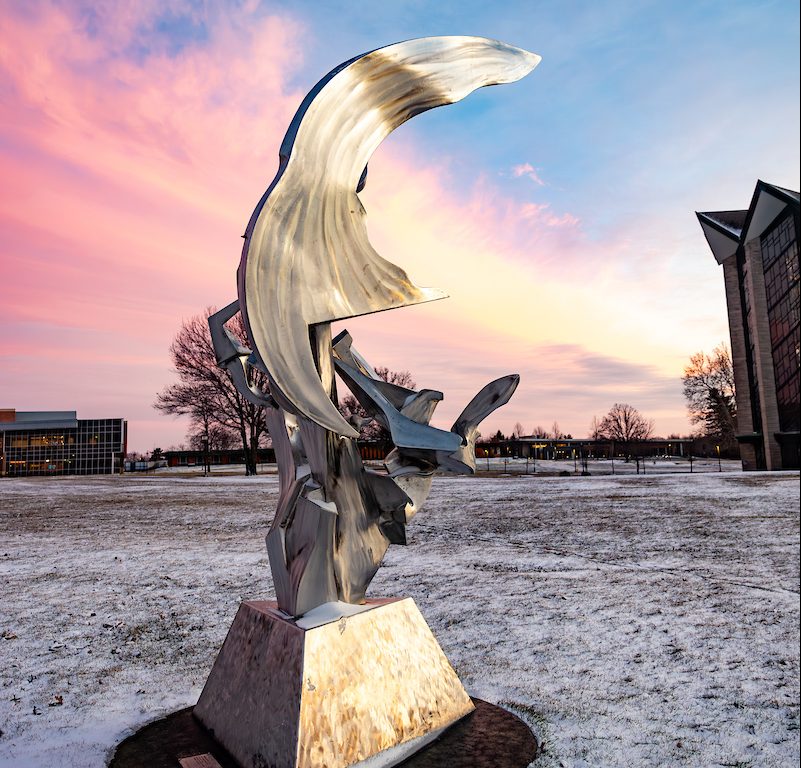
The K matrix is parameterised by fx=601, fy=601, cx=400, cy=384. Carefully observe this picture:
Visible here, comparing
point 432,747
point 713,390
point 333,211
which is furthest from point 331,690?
point 713,390

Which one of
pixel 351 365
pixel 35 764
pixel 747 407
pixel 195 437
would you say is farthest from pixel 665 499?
pixel 195 437

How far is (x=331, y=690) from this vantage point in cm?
321

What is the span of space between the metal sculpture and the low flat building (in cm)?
7320

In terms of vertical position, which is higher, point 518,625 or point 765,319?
point 765,319

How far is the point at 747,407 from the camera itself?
34.7 meters

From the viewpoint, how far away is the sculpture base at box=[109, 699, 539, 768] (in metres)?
3.32

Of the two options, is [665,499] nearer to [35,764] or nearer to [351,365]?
[351,365]

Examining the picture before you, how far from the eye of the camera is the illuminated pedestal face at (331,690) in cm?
311

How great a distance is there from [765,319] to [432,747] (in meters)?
35.6

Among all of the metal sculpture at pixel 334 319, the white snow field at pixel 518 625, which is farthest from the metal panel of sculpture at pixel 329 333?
the white snow field at pixel 518 625

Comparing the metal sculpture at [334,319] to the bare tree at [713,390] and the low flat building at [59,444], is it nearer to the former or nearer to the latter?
the bare tree at [713,390]

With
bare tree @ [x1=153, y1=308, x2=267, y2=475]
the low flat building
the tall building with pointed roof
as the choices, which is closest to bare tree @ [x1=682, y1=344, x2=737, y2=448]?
the tall building with pointed roof

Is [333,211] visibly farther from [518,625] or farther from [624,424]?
[624,424]

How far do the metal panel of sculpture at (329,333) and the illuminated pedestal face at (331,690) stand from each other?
0.06m
